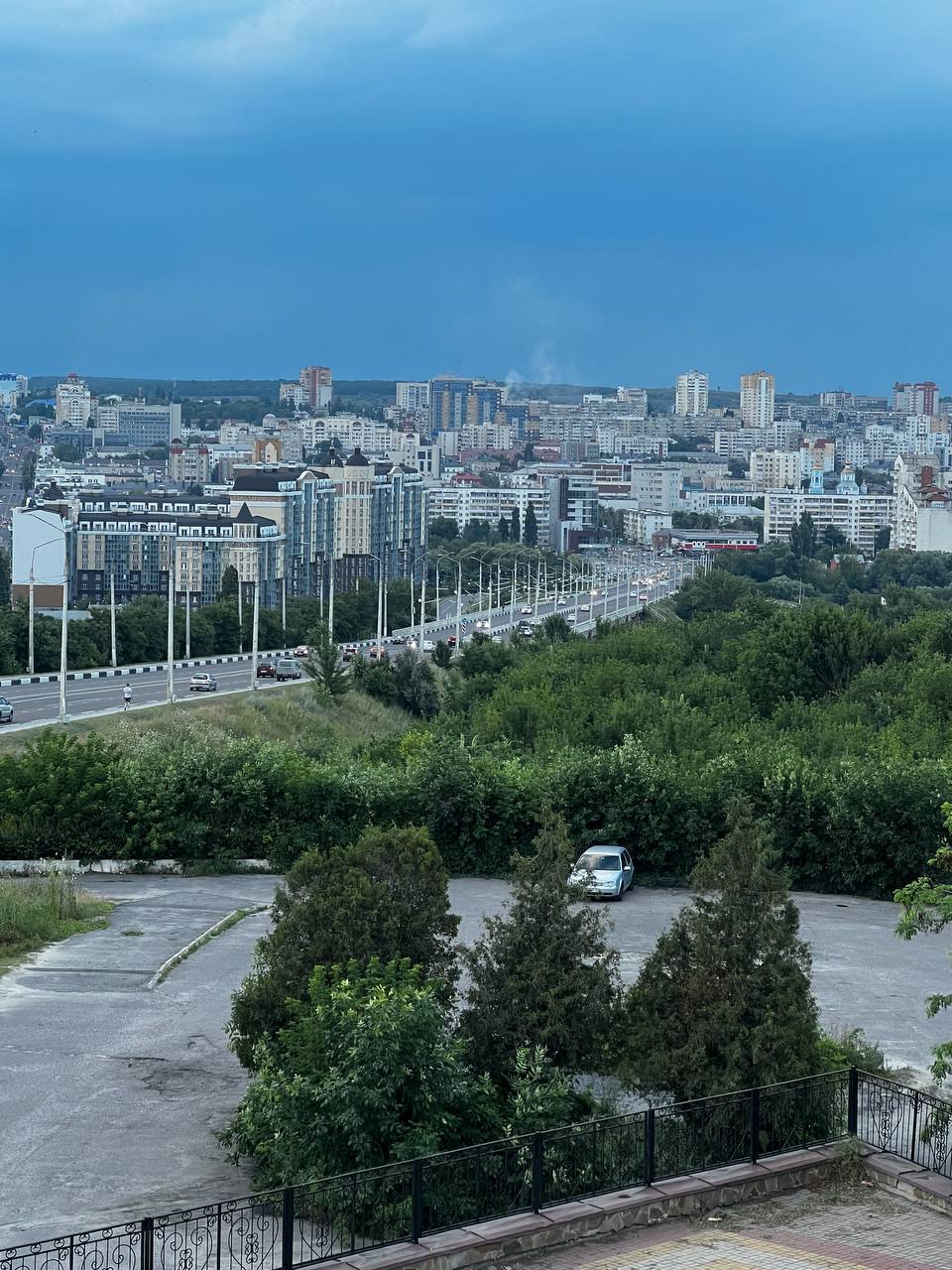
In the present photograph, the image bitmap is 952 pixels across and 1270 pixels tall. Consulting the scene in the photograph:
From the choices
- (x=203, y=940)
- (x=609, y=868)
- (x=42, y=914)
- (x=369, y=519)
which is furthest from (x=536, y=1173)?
(x=369, y=519)

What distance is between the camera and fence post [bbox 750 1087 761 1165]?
11.1 metres

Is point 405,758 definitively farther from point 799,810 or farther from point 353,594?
point 353,594

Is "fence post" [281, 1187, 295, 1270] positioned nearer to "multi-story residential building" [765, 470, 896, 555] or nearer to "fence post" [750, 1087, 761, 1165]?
"fence post" [750, 1087, 761, 1165]

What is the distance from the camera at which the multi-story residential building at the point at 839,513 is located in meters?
188

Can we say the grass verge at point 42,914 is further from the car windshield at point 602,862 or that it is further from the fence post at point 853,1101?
the fence post at point 853,1101

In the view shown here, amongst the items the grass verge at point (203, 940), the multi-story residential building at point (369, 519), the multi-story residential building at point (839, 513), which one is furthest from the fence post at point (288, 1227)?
the multi-story residential building at point (839, 513)

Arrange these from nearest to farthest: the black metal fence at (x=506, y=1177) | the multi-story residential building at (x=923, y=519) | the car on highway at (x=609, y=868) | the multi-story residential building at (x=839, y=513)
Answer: the black metal fence at (x=506, y=1177) → the car on highway at (x=609, y=868) → the multi-story residential building at (x=923, y=519) → the multi-story residential building at (x=839, y=513)

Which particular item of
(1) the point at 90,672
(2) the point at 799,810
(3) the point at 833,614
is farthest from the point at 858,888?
(1) the point at 90,672

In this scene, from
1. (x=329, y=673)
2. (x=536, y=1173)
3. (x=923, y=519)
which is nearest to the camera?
(x=536, y=1173)

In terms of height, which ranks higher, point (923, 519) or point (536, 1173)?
point (923, 519)

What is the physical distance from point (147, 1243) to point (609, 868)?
12869 mm

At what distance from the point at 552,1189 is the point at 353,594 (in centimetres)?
6758

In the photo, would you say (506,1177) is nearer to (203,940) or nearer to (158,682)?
(203,940)

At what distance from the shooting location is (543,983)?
37.9 feet
